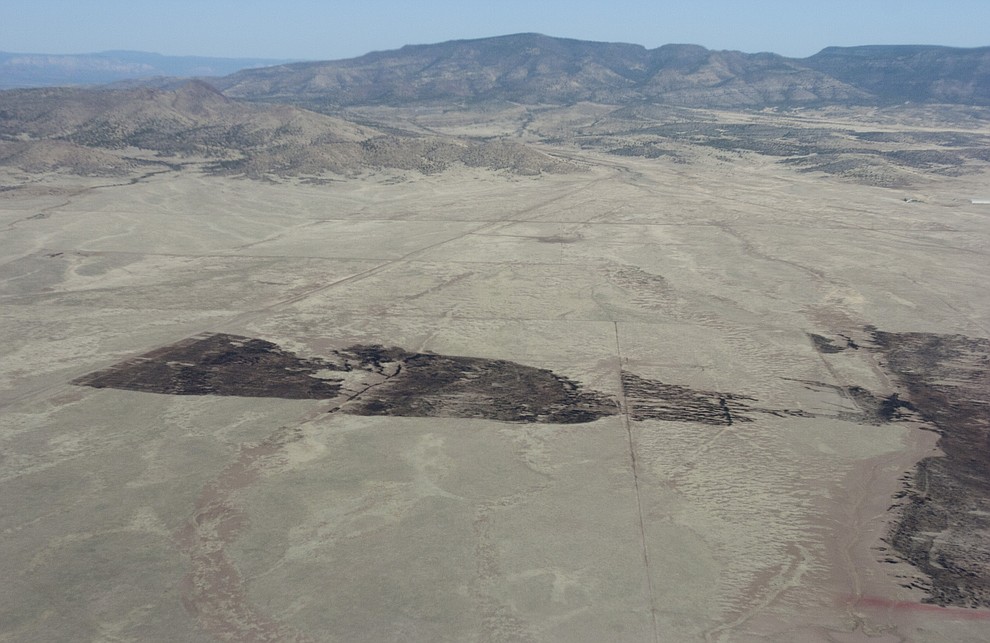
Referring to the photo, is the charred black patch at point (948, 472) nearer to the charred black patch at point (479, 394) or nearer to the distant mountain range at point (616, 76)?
the charred black patch at point (479, 394)

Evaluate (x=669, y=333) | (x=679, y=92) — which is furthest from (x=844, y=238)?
(x=679, y=92)

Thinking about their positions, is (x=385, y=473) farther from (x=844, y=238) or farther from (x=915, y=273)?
(x=844, y=238)

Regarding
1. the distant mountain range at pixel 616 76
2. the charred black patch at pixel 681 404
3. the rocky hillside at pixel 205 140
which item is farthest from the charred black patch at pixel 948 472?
the distant mountain range at pixel 616 76

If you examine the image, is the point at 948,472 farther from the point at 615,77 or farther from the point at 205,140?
the point at 615,77

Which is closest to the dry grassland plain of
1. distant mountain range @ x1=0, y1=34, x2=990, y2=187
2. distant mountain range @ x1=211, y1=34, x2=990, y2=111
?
distant mountain range @ x1=0, y1=34, x2=990, y2=187

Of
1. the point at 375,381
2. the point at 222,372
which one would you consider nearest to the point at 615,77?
the point at 375,381

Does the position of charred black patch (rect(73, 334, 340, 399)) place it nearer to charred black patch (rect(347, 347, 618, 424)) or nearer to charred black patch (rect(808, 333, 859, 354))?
charred black patch (rect(347, 347, 618, 424))
